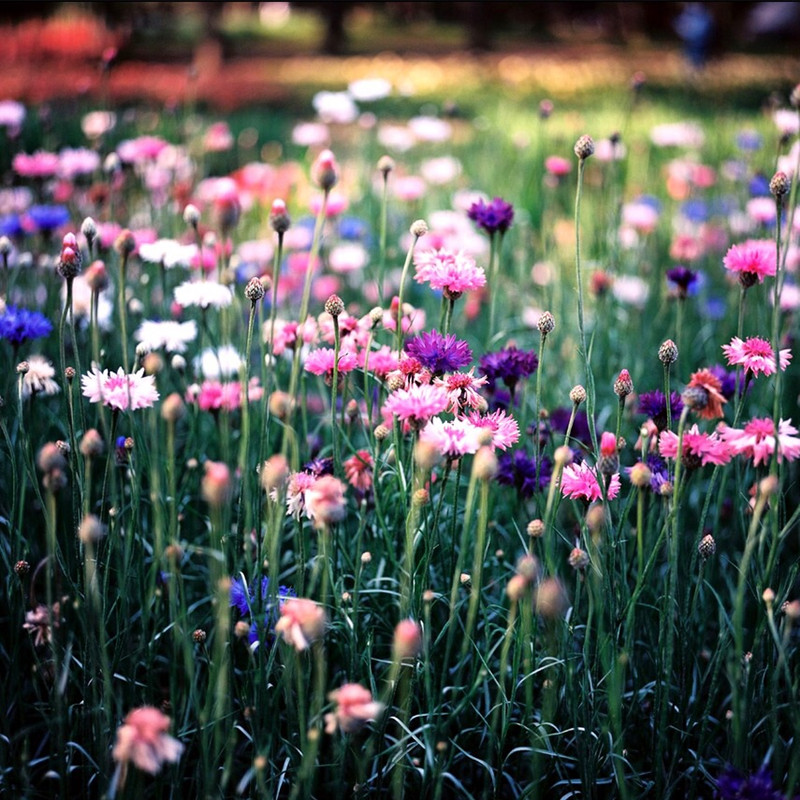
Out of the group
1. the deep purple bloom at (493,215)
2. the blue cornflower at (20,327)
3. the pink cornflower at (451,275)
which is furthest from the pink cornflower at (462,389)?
the blue cornflower at (20,327)

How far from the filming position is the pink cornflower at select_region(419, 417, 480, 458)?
111 cm

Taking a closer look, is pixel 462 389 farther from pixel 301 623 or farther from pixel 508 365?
pixel 301 623

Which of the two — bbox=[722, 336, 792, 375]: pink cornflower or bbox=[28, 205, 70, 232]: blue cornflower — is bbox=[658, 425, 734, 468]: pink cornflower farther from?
bbox=[28, 205, 70, 232]: blue cornflower

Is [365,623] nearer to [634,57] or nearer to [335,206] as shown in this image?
[335,206]

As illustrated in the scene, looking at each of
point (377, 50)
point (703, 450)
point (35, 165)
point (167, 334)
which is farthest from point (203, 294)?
point (377, 50)

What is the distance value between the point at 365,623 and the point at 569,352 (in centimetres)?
135

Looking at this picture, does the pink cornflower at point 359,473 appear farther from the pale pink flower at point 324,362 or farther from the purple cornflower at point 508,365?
the purple cornflower at point 508,365

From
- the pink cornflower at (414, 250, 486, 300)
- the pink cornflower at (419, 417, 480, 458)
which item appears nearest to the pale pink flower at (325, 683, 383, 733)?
the pink cornflower at (419, 417, 480, 458)

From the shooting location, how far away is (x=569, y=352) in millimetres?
2500

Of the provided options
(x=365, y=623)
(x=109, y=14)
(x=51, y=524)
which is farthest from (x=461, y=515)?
(x=109, y=14)

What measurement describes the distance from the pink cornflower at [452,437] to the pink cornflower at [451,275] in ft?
1.01

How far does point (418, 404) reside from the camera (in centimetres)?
115

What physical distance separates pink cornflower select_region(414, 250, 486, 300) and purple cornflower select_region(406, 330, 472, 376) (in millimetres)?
112

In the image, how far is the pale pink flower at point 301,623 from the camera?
2.95 ft
